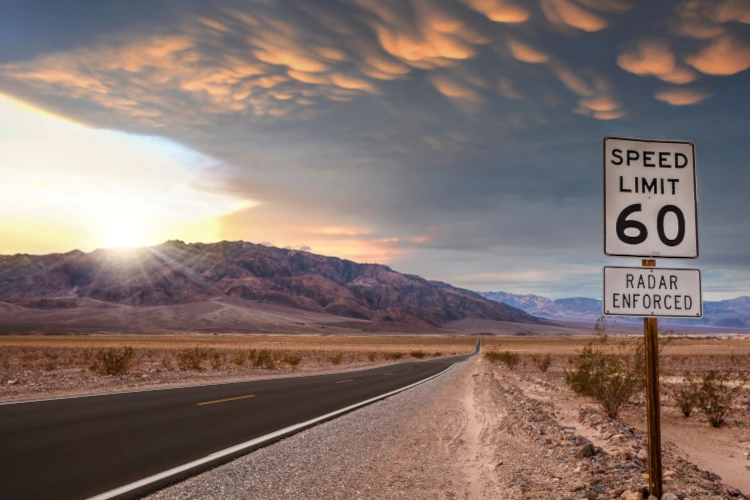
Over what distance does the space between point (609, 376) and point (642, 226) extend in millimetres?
10743

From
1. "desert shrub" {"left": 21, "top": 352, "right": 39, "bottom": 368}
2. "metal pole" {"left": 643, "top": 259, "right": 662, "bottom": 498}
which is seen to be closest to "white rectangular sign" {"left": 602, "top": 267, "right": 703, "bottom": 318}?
"metal pole" {"left": 643, "top": 259, "right": 662, "bottom": 498}

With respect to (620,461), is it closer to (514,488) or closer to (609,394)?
(514,488)

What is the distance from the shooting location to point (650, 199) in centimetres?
534

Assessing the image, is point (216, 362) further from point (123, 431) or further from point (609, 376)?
point (609, 376)

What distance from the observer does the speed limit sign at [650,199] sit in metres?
5.25

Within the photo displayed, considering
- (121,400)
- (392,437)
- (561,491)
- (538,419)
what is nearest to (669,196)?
(561,491)

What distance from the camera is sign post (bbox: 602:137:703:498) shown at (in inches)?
203

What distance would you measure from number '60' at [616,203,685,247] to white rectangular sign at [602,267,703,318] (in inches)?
11.4

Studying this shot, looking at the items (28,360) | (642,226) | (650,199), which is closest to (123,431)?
(642,226)

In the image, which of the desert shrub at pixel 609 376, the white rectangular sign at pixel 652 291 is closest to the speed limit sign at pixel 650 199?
the white rectangular sign at pixel 652 291

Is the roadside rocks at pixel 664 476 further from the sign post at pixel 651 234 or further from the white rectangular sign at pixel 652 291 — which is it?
the white rectangular sign at pixel 652 291

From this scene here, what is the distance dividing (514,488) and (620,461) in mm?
1768

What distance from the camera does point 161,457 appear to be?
773 cm

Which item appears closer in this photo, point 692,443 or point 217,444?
point 217,444
